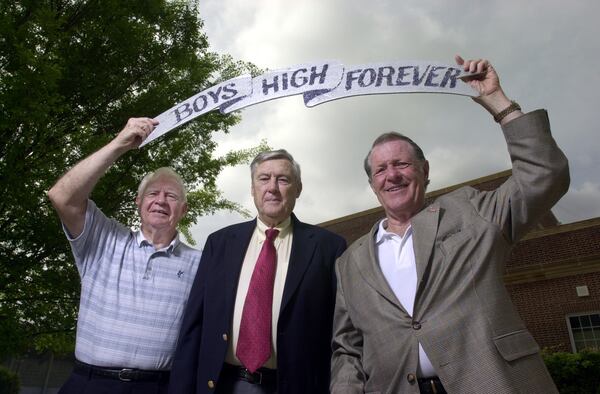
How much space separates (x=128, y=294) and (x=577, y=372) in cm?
1160

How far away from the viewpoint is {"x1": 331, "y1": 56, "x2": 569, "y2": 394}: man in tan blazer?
1766mm

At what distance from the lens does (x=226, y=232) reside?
110 inches

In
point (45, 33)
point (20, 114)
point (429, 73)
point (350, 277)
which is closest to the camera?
point (350, 277)

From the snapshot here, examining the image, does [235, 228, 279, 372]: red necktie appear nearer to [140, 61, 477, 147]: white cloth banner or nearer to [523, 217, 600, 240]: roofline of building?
[140, 61, 477, 147]: white cloth banner

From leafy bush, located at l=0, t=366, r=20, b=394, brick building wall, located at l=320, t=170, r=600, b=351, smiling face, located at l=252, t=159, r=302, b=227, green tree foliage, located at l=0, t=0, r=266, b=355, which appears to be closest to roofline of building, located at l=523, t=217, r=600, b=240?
brick building wall, located at l=320, t=170, r=600, b=351

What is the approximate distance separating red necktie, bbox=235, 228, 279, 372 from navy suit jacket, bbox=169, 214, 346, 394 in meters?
0.07

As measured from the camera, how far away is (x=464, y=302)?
1.85 m

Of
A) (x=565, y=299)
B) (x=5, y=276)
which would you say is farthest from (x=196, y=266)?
(x=565, y=299)

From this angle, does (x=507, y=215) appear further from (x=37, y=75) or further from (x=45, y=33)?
(x=45, y=33)

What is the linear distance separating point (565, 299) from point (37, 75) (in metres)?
13.8

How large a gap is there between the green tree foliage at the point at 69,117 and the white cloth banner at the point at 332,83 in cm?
288

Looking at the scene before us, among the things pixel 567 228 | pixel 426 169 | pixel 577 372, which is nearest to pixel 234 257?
pixel 426 169

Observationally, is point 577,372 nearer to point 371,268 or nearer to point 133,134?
point 371,268

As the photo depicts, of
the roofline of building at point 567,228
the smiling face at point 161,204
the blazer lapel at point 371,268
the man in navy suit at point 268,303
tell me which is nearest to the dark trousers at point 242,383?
the man in navy suit at point 268,303
